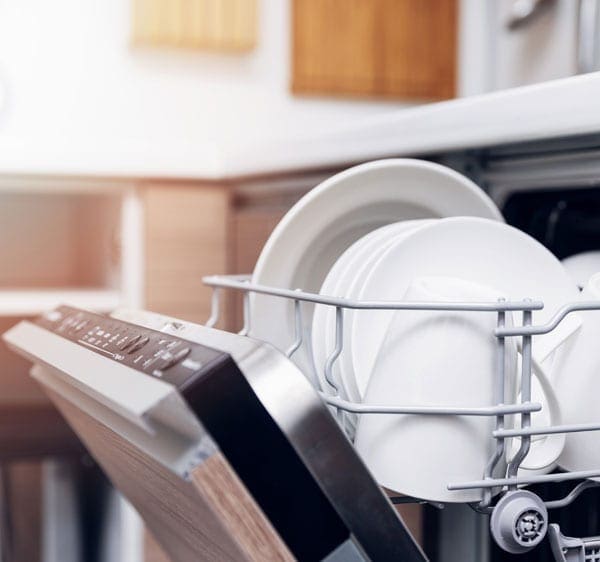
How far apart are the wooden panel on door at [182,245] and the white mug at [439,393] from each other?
33.4 inches

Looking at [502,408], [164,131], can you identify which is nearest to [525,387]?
[502,408]

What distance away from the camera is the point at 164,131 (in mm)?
2070

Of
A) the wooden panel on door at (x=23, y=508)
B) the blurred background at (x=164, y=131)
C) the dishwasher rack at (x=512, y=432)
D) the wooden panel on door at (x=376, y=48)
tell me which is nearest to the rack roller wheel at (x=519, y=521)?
the dishwasher rack at (x=512, y=432)

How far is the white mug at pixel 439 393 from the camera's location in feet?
1.76

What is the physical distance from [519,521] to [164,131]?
65.6 inches

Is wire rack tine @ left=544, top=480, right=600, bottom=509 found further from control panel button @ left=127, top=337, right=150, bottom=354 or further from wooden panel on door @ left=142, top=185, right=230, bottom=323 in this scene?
wooden panel on door @ left=142, top=185, right=230, bottom=323

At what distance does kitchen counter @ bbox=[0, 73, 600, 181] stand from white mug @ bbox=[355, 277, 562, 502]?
215 mm

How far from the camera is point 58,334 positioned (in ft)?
2.44

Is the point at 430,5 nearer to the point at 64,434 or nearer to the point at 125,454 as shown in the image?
the point at 64,434

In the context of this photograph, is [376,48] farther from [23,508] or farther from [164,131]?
[23,508]

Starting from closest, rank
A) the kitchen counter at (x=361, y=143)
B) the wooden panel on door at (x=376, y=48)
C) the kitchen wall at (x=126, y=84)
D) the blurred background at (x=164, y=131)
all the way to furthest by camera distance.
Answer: the kitchen counter at (x=361, y=143), the blurred background at (x=164, y=131), the kitchen wall at (x=126, y=84), the wooden panel on door at (x=376, y=48)

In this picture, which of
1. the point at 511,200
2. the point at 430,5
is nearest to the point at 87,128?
the point at 430,5

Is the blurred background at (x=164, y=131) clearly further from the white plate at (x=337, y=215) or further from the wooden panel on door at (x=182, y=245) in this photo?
the white plate at (x=337, y=215)

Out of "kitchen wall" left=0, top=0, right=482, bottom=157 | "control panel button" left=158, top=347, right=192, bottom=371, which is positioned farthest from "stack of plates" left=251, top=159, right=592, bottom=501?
"kitchen wall" left=0, top=0, right=482, bottom=157
